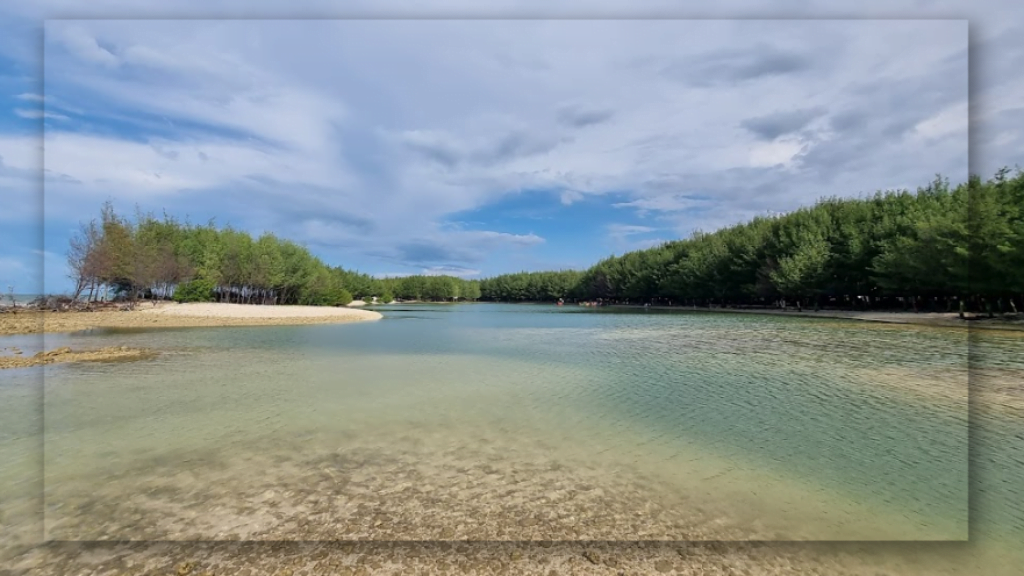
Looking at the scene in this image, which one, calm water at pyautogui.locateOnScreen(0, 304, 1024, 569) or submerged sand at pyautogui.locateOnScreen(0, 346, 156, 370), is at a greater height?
submerged sand at pyautogui.locateOnScreen(0, 346, 156, 370)

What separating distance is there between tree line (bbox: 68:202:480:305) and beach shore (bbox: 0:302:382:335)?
4.66 meters

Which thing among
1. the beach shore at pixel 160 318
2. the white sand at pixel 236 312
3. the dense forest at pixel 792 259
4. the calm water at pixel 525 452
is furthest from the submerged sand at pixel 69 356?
the dense forest at pixel 792 259

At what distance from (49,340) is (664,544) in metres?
31.6

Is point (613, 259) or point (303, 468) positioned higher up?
point (613, 259)

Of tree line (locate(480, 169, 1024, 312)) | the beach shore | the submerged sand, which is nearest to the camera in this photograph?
the submerged sand

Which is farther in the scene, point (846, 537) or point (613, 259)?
point (613, 259)

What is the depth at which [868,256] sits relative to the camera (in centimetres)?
4581

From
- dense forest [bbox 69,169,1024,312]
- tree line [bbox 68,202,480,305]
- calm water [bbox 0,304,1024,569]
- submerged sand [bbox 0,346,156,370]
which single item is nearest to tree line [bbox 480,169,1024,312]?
dense forest [bbox 69,169,1024,312]

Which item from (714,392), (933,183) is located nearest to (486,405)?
(714,392)

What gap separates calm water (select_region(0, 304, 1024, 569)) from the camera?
16.7 feet

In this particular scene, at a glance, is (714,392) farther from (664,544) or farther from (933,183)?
(933,183)

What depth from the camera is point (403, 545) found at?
4559 millimetres

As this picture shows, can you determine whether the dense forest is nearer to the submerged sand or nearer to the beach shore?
the beach shore

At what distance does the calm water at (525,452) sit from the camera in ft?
16.7
